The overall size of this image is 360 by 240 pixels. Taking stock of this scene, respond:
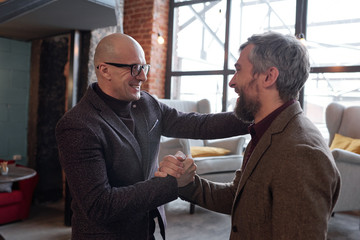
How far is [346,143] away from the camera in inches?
144

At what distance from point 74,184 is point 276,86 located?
802mm

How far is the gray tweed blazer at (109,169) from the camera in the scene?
→ 3.82 ft

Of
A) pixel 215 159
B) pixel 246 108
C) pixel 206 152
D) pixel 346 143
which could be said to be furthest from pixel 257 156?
pixel 346 143

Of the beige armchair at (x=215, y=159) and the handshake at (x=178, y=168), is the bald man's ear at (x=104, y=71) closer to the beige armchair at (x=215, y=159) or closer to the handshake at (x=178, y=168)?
the handshake at (x=178, y=168)

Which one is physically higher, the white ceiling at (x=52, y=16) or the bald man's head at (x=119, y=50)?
the white ceiling at (x=52, y=16)

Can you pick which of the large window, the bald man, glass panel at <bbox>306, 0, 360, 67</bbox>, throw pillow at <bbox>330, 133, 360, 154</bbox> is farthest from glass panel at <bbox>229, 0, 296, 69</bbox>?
the bald man

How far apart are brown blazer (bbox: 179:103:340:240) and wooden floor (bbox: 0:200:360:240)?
1.98 metres

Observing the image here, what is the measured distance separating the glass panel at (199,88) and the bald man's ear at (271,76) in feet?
14.8

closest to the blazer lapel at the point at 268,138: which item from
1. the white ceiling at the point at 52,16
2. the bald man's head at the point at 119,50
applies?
the bald man's head at the point at 119,50

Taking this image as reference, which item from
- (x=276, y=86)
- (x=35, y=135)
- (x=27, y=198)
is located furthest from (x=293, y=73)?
(x=35, y=135)

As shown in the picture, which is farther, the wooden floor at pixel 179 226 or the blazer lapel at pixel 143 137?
the wooden floor at pixel 179 226

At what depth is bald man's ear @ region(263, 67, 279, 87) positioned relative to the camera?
119 centimetres

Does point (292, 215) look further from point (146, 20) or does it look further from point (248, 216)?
point (146, 20)

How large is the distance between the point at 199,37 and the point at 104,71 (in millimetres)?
4936
